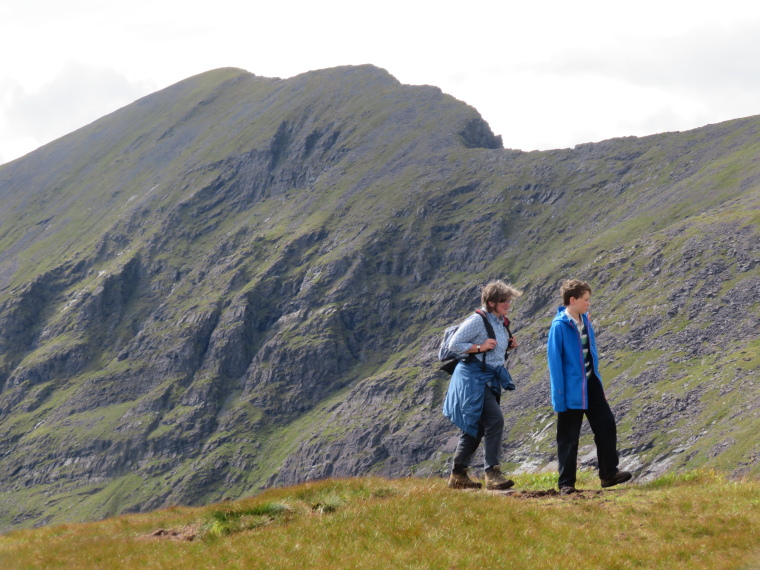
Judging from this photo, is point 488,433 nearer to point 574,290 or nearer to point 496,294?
point 496,294

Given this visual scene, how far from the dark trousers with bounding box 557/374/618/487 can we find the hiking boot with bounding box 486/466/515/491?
1193 mm

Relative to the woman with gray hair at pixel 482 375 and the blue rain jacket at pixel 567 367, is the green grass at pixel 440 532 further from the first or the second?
the blue rain jacket at pixel 567 367

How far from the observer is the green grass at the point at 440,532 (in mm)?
12023

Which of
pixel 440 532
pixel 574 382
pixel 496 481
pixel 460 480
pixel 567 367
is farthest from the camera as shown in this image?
pixel 460 480

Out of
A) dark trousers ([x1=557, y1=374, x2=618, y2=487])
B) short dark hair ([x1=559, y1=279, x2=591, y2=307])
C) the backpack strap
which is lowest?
dark trousers ([x1=557, y1=374, x2=618, y2=487])

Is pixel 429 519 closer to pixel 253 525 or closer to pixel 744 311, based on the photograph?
pixel 253 525

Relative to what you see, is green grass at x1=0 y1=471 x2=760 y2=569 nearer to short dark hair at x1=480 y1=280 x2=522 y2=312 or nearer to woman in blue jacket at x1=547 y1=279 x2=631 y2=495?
woman in blue jacket at x1=547 y1=279 x2=631 y2=495

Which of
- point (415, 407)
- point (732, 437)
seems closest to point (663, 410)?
point (732, 437)

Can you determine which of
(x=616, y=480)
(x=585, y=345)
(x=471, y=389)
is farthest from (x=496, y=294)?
(x=616, y=480)

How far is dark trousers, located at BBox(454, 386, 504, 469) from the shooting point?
1567 centimetres

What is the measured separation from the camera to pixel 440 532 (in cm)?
1309

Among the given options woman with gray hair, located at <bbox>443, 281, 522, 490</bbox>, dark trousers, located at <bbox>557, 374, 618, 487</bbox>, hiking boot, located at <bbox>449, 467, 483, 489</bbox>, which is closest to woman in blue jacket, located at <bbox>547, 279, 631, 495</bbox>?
dark trousers, located at <bbox>557, 374, 618, 487</bbox>

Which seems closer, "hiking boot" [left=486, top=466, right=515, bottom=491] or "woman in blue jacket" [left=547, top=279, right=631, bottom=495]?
"woman in blue jacket" [left=547, top=279, right=631, bottom=495]

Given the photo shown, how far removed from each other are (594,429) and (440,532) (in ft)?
15.3
